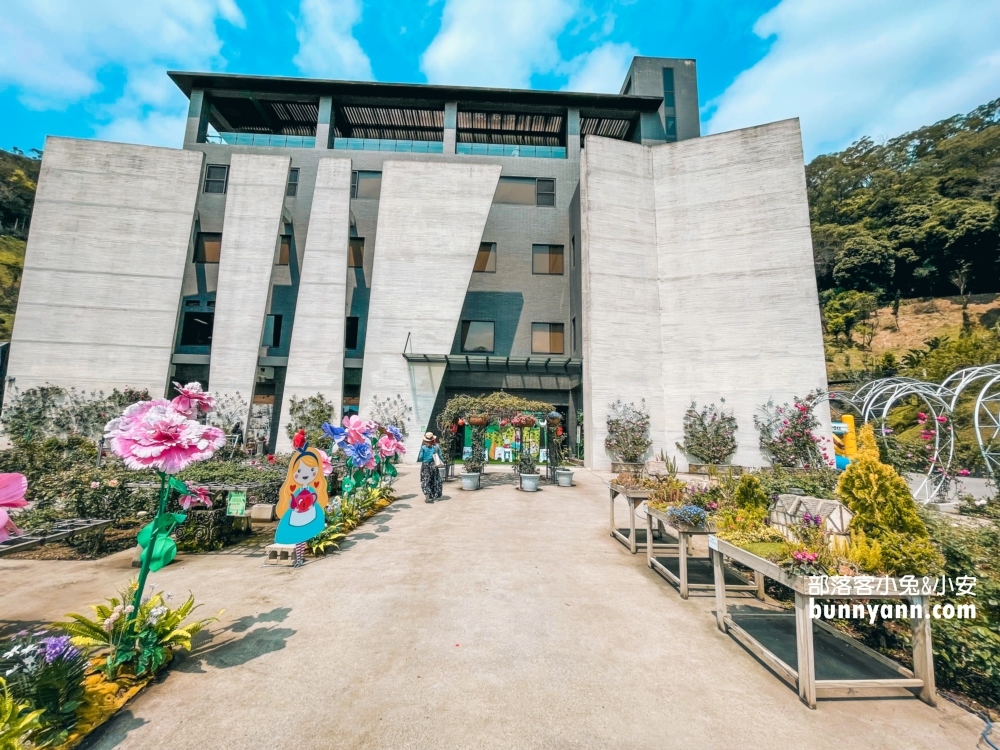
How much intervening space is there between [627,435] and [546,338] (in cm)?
740

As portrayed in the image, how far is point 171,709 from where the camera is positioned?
9.59ft

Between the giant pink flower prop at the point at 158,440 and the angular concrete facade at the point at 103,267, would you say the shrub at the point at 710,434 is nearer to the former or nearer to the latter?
the giant pink flower prop at the point at 158,440

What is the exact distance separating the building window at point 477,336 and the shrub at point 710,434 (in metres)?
10.2

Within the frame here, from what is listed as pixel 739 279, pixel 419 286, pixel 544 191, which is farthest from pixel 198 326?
pixel 739 279

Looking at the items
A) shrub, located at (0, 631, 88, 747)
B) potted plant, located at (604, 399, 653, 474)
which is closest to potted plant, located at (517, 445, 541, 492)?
potted plant, located at (604, 399, 653, 474)

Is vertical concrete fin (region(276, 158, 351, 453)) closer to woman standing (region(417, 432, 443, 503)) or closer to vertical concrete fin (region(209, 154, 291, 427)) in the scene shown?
vertical concrete fin (region(209, 154, 291, 427))

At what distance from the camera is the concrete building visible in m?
17.7

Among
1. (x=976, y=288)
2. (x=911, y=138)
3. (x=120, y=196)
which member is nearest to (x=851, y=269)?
(x=976, y=288)

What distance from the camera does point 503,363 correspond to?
2019cm

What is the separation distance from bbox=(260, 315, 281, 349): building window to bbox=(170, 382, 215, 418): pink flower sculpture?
65.6ft

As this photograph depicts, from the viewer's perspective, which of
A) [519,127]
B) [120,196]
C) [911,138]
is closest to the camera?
[120,196]

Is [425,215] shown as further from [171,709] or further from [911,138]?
[911,138]

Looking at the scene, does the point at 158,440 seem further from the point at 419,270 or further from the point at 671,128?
the point at 671,128

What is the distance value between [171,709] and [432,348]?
53.6 feet
